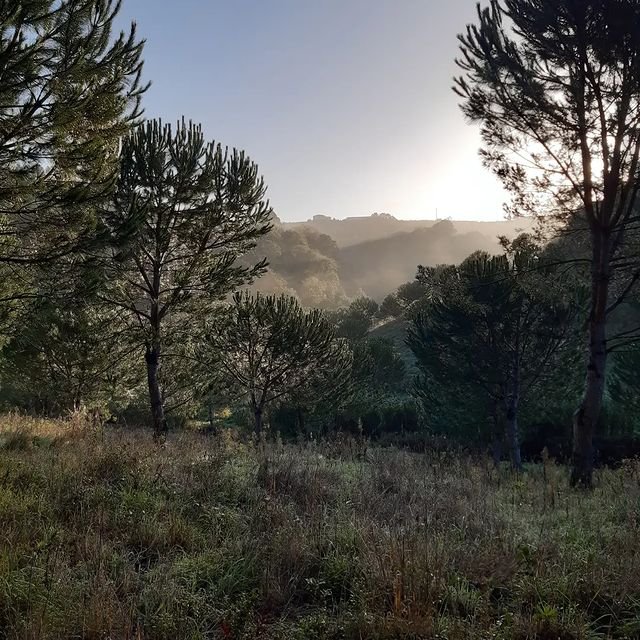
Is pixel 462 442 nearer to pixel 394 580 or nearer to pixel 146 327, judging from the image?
pixel 146 327

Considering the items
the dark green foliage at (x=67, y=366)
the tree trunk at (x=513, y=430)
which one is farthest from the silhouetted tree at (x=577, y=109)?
the dark green foliage at (x=67, y=366)

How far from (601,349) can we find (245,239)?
8.44 meters

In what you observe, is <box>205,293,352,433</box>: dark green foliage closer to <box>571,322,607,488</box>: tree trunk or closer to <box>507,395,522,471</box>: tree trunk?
<box>507,395,522,471</box>: tree trunk

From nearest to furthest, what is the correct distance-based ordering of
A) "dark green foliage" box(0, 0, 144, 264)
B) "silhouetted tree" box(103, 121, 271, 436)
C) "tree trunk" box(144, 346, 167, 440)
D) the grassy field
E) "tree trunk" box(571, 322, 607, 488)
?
the grassy field < "dark green foliage" box(0, 0, 144, 264) < "tree trunk" box(571, 322, 607, 488) < "silhouetted tree" box(103, 121, 271, 436) < "tree trunk" box(144, 346, 167, 440)

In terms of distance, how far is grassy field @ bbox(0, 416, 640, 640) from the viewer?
8.50ft

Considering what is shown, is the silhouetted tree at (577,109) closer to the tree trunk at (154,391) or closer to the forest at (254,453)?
the forest at (254,453)

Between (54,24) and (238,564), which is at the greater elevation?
(54,24)

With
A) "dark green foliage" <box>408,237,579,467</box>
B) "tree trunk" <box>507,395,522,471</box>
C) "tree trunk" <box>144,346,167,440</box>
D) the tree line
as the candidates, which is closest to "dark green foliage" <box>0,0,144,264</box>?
the tree line

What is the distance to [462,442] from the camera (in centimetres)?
2366

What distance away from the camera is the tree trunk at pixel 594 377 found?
26.1 feet

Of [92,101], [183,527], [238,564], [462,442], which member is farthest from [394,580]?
[462,442]

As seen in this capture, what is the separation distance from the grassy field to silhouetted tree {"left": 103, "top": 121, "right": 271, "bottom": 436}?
5992 mm

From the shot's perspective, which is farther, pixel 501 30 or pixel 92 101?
pixel 501 30

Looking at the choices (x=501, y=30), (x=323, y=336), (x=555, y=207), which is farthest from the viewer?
(x=323, y=336)
